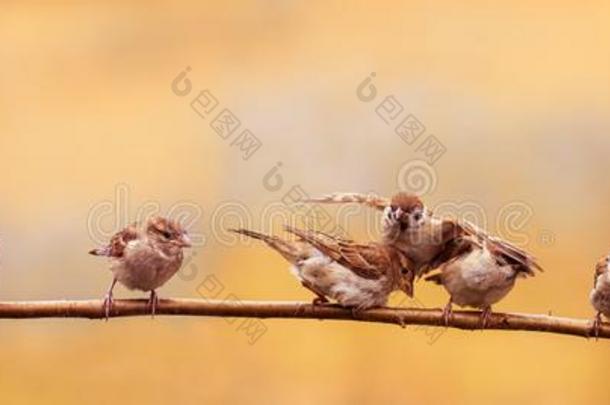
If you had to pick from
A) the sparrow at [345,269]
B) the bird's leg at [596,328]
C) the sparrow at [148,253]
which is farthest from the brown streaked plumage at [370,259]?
the bird's leg at [596,328]

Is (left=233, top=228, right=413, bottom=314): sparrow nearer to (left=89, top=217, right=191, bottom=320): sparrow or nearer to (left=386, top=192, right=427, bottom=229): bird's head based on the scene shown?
(left=386, top=192, right=427, bottom=229): bird's head

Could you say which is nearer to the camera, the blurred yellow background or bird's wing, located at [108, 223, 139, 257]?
bird's wing, located at [108, 223, 139, 257]

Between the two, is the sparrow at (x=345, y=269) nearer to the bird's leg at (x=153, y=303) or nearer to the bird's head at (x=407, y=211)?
the bird's head at (x=407, y=211)

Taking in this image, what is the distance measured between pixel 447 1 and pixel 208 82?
856 millimetres

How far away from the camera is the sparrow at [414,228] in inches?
99.9

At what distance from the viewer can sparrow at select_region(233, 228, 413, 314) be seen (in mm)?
2467

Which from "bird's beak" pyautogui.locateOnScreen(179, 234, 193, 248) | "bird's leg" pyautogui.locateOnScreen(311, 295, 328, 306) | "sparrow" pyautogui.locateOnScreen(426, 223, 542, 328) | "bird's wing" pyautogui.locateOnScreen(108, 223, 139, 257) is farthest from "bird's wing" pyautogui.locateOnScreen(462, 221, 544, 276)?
"bird's wing" pyautogui.locateOnScreen(108, 223, 139, 257)

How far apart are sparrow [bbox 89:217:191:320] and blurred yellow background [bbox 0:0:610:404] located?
1.16 metres

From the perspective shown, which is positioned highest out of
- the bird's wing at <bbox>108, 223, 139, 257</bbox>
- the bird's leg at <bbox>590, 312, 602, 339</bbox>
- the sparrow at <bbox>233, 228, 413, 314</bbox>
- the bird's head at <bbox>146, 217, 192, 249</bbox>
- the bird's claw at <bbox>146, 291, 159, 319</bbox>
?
the bird's leg at <bbox>590, 312, 602, 339</bbox>

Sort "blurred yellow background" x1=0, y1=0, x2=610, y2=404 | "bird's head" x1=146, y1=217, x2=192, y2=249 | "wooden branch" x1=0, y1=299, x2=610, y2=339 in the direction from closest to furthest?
"wooden branch" x1=0, y1=299, x2=610, y2=339, "bird's head" x1=146, y1=217, x2=192, y2=249, "blurred yellow background" x1=0, y1=0, x2=610, y2=404

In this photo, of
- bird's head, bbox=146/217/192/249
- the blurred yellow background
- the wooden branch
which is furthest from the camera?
the blurred yellow background

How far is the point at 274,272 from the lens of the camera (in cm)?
382

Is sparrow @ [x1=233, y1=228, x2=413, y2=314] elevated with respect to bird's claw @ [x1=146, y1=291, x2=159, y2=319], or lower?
elevated

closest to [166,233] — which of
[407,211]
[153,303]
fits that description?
[153,303]
